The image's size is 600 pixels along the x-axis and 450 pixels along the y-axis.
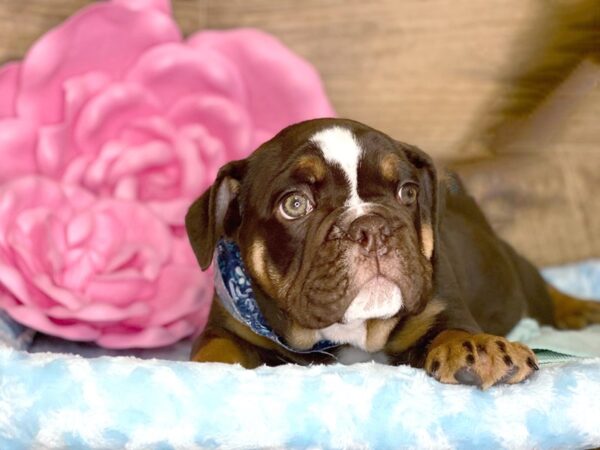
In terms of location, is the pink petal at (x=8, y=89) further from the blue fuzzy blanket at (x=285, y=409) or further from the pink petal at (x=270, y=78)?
the blue fuzzy blanket at (x=285, y=409)

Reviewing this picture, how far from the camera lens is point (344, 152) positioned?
7.50 ft

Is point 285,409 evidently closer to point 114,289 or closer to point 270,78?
point 114,289

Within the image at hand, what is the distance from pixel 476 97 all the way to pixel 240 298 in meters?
1.84

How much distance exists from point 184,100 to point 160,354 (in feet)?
3.20

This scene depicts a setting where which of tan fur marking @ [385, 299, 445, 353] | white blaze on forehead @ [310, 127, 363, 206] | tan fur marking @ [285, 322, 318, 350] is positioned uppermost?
white blaze on forehead @ [310, 127, 363, 206]

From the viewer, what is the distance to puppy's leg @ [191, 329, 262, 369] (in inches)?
93.7

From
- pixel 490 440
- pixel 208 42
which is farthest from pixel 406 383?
pixel 208 42

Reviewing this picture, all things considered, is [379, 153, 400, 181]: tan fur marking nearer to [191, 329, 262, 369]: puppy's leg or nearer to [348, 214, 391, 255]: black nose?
[348, 214, 391, 255]: black nose

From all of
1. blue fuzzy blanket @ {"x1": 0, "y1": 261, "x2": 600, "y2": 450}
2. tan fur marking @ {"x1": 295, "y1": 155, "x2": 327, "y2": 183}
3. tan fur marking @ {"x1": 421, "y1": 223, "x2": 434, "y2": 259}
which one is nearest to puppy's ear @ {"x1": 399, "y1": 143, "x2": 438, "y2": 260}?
tan fur marking @ {"x1": 421, "y1": 223, "x2": 434, "y2": 259}

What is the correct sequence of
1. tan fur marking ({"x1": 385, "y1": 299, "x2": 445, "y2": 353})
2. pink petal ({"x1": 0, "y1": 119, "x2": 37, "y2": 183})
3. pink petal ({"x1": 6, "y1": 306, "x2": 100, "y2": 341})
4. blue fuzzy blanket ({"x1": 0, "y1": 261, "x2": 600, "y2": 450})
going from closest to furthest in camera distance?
blue fuzzy blanket ({"x1": 0, "y1": 261, "x2": 600, "y2": 450}) → tan fur marking ({"x1": 385, "y1": 299, "x2": 445, "y2": 353}) → pink petal ({"x1": 6, "y1": 306, "x2": 100, "y2": 341}) → pink petal ({"x1": 0, "y1": 119, "x2": 37, "y2": 183})

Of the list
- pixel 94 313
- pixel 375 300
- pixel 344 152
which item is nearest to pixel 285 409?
pixel 375 300

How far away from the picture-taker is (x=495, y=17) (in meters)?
3.81

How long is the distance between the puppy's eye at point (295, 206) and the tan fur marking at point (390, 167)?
0.68 ft

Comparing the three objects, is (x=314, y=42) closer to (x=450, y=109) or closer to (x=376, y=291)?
(x=450, y=109)
